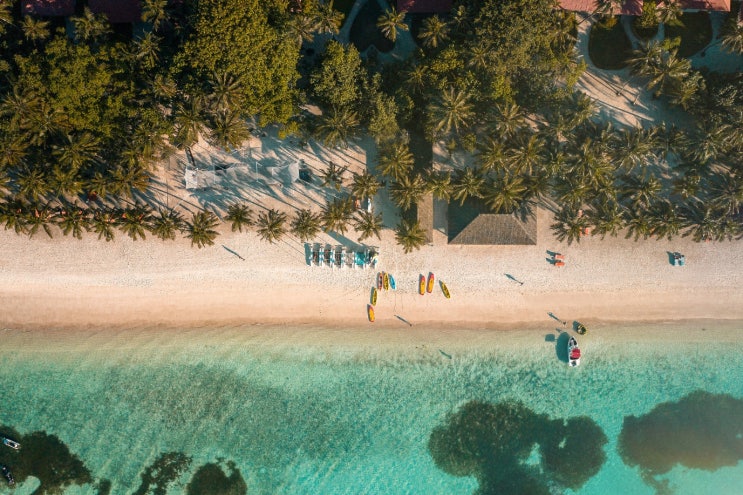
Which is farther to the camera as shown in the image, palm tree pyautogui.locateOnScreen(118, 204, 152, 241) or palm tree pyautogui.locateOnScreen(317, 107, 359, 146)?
palm tree pyautogui.locateOnScreen(118, 204, 152, 241)

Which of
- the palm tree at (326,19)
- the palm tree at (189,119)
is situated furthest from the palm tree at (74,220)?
the palm tree at (326,19)

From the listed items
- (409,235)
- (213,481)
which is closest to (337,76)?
(409,235)

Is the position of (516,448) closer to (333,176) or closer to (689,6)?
(333,176)

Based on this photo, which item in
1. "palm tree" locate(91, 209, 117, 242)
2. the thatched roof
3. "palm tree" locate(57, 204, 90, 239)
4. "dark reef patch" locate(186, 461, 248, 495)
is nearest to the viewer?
"palm tree" locate(57, 204, 90, 239)

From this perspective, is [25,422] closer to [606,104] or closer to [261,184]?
[261,184]

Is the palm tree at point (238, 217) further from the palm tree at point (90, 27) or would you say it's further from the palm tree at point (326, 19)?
the palm tree at point (90, 27)

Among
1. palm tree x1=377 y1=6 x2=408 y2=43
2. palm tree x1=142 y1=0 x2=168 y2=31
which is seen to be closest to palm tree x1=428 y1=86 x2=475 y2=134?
palm tree x1=377 y1=6 x2=408 y2=43

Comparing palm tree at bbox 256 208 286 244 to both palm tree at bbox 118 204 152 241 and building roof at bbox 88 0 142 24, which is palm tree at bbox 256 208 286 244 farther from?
building roof at bbox 88 0 142 24

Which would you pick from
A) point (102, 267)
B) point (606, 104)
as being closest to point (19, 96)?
point (102, 267)
